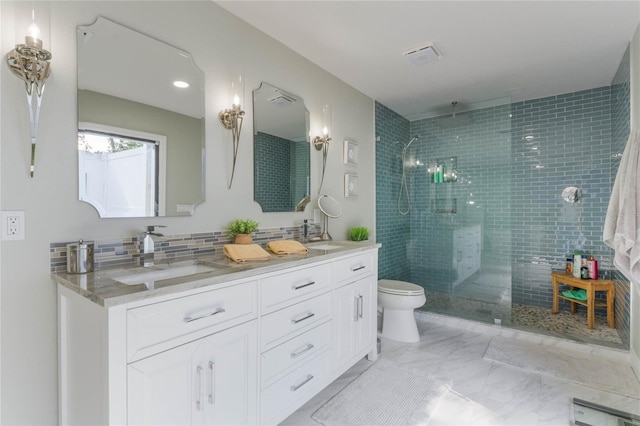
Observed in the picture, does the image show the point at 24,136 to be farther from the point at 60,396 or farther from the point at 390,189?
the point at 390,189

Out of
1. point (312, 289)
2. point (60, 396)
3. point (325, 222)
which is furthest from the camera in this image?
point (325, 222)

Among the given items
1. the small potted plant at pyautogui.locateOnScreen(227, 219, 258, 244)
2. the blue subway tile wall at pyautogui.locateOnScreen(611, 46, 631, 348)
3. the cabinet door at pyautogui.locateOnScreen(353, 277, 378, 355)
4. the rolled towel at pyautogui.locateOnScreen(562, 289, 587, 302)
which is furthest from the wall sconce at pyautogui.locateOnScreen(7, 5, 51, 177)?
the rolled towel at pyautogui.locateOnScreen(562, 289, 587, 302)

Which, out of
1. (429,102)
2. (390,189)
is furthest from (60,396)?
(429,102)

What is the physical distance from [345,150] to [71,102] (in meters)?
2.16

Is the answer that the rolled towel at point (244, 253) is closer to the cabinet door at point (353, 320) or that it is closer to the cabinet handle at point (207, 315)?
the cabinet handle at point (207, 315)

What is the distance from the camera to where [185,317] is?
1224mm

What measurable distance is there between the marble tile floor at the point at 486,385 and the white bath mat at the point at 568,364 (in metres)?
0.05

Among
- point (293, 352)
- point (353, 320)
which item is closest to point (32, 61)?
point (293, 352)

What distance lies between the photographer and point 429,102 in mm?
3703

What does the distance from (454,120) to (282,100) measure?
2286 millimetres

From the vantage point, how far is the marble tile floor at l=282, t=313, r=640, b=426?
6.11 feet

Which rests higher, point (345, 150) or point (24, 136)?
point (345, 150)

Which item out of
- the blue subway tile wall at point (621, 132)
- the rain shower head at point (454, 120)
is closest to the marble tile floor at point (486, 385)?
the blue subway tile wall at point (621, 132)

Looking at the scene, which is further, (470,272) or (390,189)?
(390,189)
